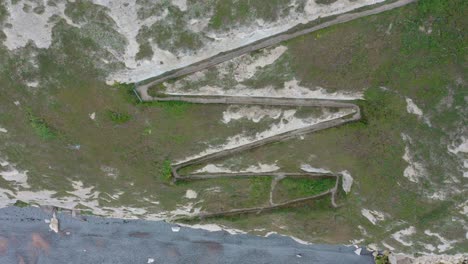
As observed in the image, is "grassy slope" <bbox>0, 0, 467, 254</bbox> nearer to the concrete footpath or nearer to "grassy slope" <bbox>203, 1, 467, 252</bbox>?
"grassy slope" <bbox>203, 1, 467, 252</bbox>

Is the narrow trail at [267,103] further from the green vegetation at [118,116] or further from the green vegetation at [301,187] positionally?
the green vegetation at [118,116]

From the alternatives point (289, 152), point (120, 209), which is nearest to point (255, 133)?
point (289, 152)

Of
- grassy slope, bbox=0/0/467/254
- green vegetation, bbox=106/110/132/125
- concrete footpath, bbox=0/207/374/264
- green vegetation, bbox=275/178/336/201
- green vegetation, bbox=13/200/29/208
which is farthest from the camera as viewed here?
concrete footpath, bbox=0/207/374/264

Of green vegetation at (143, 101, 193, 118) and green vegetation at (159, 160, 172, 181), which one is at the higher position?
green vegetation at (143, 101, 193, 118)

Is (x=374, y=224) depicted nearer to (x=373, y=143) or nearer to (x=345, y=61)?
(x=373, y=143)

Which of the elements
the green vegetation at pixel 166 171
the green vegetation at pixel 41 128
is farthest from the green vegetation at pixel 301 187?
the green vegetation at pixel 41 128

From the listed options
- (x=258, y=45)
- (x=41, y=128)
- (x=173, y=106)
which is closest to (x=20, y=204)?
(x=41, y=128)

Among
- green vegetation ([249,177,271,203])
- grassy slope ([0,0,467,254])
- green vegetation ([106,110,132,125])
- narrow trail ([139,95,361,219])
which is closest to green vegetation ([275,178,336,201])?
narrow trail ([139,95,361,219])
